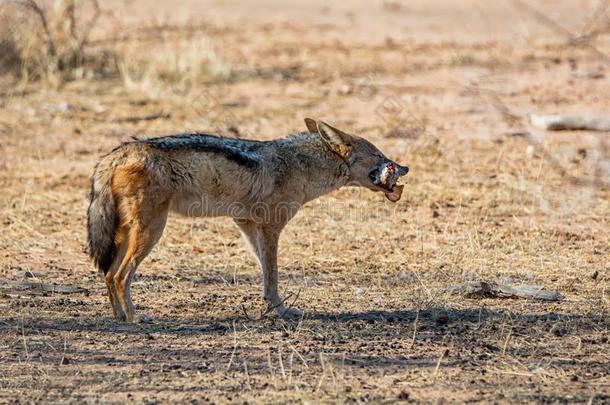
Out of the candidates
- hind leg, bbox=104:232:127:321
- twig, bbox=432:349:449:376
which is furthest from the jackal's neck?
twig, bbox=432:349:449:376

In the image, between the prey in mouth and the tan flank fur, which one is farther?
the prey in mouth

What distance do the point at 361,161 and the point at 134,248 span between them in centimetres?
184

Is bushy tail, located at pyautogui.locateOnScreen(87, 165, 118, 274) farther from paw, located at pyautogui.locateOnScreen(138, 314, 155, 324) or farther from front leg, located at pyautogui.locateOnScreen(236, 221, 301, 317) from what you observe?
front leg, located at pyautogui.locateOnScreen(236, 221, 301, 317)

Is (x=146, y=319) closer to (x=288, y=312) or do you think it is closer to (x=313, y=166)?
(x=288, y=312)

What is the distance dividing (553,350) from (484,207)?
3.92 m

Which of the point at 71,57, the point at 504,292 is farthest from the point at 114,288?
the point at 71,57

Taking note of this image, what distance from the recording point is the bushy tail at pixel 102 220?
7324 mm

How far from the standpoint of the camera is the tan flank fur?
7324 mm

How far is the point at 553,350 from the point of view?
22.5ft

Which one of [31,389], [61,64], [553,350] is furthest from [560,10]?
[31,389]

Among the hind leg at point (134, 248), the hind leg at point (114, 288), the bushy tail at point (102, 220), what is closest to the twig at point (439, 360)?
the hind leg at point (134, 248)

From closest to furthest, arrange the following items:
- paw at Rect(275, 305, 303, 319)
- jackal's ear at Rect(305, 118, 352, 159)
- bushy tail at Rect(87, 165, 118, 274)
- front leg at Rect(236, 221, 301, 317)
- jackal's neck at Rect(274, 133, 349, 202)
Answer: bushy tail at Rect(87, 165, 118, 274) < paw at Rect(275, 305, 303, 319) < front leg at Rect(236, 221, 301, 317) < jackal's neck at Rect(274, 133, 349, 202) < jackal's ear at Rect(305, 118, 352, 159)

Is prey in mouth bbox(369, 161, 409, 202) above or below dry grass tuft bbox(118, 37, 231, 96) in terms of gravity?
below

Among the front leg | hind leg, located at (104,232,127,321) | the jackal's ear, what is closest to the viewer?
hind leg, located at (104,232,127,321)
